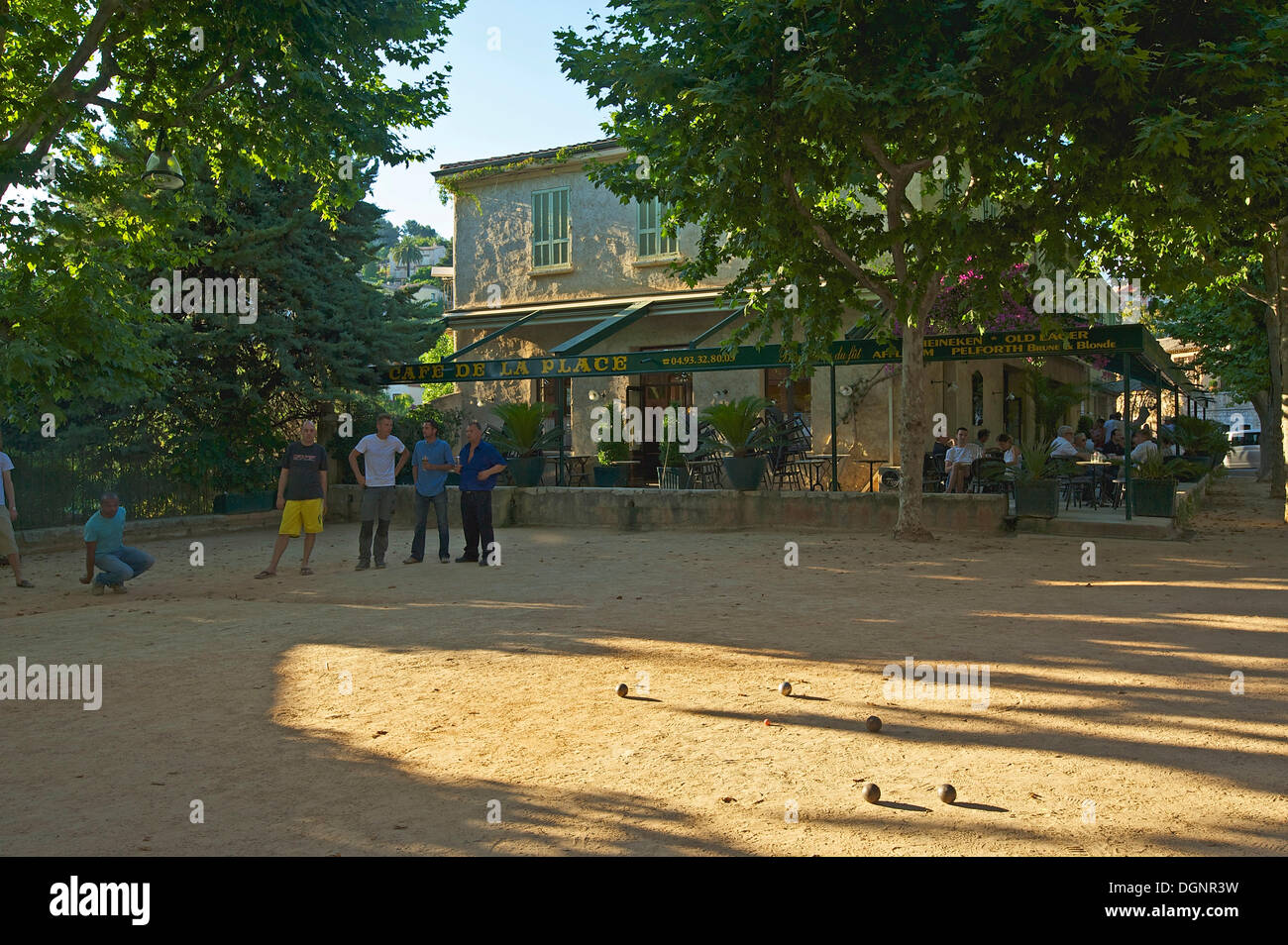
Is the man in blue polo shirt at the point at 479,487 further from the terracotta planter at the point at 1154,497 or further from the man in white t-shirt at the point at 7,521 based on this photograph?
the terracotta planter at the point at 1154,497

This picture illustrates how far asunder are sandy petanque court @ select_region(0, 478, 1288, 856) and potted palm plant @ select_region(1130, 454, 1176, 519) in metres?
3.85

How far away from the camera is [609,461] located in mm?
19234

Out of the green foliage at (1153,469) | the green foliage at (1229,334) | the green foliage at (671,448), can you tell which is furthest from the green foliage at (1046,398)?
the green foliage at (1153,469)

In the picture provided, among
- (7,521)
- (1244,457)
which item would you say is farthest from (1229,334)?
(7,521)

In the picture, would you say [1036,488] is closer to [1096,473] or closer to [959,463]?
[959,463]

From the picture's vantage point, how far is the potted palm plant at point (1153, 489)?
14.1 meters

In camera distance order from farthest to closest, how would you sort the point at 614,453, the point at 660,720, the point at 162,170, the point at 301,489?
the point at 614,453 → the point at 162,170 → the point at 301,489 → the point at 660,720

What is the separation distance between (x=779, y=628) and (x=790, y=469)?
10610mm

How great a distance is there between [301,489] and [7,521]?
296cm

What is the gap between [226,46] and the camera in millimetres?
13156

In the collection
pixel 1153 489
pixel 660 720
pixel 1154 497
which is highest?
pixel 1153 489

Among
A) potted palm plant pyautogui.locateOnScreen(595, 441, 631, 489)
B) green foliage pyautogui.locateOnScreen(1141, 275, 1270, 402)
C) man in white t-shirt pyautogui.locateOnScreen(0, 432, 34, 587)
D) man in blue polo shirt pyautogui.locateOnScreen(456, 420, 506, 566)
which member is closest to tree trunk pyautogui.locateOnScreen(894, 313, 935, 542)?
potted palm plant pyautogui.locateOnScreen(595, 441, 631, 489)

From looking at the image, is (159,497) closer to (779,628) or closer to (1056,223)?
(779,628)

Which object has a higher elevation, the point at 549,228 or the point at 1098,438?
the point at 549,228
